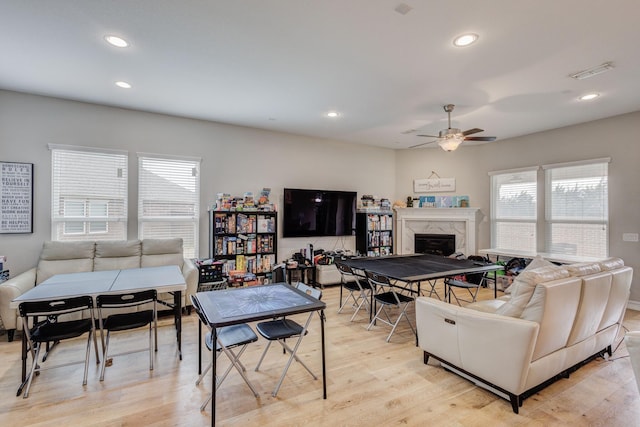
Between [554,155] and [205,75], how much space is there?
588 centimetres

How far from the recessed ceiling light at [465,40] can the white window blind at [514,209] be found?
4.02 m

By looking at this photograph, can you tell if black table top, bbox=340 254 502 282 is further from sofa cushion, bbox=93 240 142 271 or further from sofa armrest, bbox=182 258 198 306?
sofa cushion, bbox=93 240 142 271

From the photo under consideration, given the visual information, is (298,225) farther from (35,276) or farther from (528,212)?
(528,212)

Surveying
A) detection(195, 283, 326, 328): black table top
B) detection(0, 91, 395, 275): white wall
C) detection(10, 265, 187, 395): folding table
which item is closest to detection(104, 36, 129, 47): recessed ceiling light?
detection(0, 91, 395, 275): white wall

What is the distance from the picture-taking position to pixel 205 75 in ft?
11.1

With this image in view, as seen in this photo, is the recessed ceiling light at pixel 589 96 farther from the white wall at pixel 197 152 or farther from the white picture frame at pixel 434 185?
the white wall at pixel 197 152

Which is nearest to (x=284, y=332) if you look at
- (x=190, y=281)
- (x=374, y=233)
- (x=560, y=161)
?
(x=190, y=281)

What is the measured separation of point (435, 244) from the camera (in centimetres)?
671

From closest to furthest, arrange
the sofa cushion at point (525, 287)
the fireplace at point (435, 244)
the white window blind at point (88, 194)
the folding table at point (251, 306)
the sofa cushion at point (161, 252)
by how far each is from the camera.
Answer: the folding table at point (251, 306)
the sofa cushion at point (525, 287)
the white window blind at point (88, 194)
the sofa cushion at point (161, 252)
the fireplace at point (435, 244)

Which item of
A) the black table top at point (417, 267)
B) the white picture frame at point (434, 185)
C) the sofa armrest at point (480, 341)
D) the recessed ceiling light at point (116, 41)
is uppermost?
the recessed ceiling light at point (116, 41)

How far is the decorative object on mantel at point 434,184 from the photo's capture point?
6691mm

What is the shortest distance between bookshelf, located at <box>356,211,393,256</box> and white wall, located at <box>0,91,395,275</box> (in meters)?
0.29

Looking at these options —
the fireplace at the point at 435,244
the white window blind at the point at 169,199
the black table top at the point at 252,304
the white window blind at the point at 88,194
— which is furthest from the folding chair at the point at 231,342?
the fireplace at the point at 435,244

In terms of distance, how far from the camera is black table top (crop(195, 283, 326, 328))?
2.03 m
